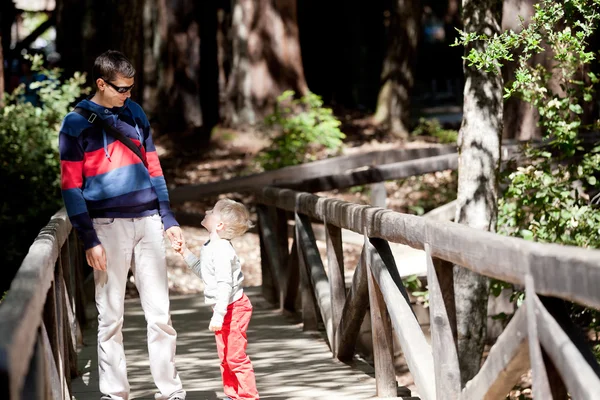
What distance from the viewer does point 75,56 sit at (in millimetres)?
22625

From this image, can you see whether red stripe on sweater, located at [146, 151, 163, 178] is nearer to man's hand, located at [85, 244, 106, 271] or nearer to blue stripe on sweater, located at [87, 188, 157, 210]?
blue stripe on sweater, located at [87, 188, 157, 210]

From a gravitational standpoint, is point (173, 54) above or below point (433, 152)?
above

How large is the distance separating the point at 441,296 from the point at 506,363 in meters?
1.01

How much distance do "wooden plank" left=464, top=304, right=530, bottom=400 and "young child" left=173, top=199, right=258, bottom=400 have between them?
1.51 m

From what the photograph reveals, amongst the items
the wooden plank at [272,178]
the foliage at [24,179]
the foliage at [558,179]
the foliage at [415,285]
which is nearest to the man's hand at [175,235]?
the foliage at [558,179]

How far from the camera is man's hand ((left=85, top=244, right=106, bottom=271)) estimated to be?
5184mm

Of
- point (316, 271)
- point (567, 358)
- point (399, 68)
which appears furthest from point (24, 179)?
point (399, 68)

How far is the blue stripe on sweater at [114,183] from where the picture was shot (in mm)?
5246

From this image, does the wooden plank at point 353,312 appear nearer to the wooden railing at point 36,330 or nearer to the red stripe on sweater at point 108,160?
the red stripe on sweater at point 108,160

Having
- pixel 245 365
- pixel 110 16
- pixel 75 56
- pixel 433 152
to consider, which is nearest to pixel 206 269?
pixel 245 365

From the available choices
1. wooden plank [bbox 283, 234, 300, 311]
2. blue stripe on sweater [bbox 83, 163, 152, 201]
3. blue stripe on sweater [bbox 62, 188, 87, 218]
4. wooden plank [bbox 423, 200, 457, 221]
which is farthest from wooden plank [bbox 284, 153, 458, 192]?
blue stripe on sweater [bbox 62, 188, 87, 218]

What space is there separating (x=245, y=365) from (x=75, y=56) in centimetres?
1814

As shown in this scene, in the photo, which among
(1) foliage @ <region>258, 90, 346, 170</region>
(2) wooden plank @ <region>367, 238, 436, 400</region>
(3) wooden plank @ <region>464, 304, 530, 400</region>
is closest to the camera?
(3) wooden plank @ <region>464, 304, 530, 400</region>

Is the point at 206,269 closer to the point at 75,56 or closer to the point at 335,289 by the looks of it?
the point at 335,289
